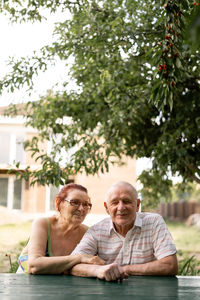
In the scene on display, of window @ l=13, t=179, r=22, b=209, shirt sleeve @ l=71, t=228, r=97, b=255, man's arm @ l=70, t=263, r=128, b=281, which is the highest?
window @ l=13, t=179, r=22, b=209

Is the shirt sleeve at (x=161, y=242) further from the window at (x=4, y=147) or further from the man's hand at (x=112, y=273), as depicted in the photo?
the window at (x=4, y=147)

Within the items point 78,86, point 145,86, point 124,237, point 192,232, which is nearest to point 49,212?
point 192,232

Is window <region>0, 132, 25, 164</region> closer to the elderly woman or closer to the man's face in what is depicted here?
the elderly woman

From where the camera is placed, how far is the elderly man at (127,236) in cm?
242

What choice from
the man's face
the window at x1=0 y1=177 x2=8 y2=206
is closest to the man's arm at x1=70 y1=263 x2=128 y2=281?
the man's face

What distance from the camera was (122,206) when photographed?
7.97 feet

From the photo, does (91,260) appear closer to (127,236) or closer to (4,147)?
(127,236)

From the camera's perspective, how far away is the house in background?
18.3 meters

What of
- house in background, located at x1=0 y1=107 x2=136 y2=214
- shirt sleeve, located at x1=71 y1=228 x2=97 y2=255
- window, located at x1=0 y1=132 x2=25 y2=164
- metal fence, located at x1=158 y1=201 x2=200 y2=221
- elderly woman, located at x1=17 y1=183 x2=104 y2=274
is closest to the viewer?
shirt sleeve, located at x1=71 y1=228 x2=97 y2=255

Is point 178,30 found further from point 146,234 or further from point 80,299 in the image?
point 80,299

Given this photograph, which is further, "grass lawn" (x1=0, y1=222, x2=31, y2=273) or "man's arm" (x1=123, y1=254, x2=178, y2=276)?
"grass lawn" (x1=0, y1=222, x2=31, y2=273)

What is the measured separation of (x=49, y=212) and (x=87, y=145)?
1357cm

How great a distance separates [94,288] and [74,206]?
996 mm

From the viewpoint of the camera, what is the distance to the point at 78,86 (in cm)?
616
